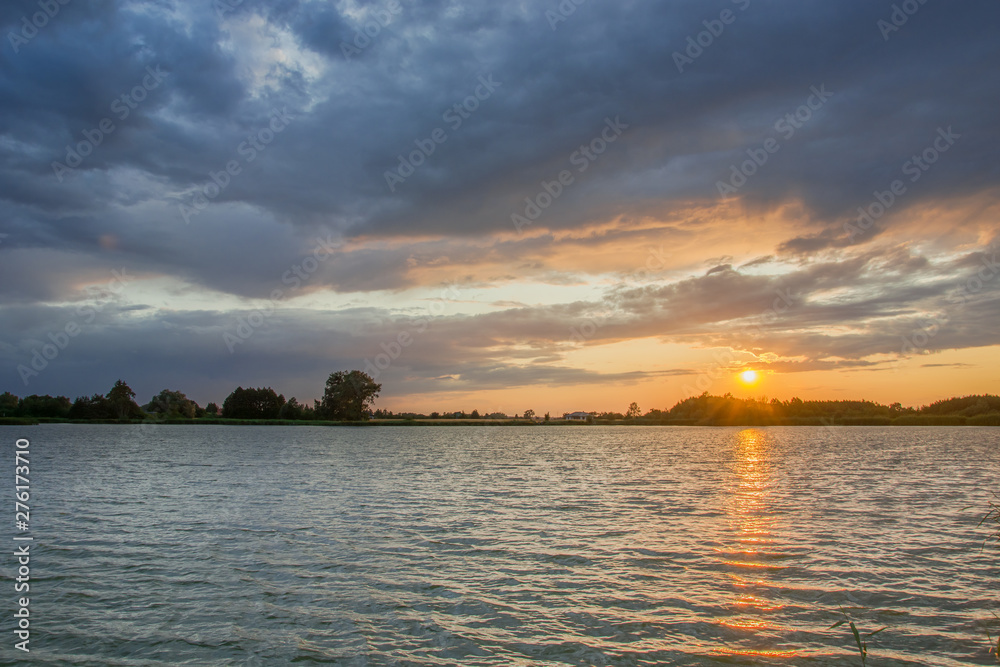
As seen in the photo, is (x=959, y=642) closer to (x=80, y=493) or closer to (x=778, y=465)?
(x=80, y=493)

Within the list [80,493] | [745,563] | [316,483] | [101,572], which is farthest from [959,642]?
[80,493]

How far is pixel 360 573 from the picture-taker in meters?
20.1

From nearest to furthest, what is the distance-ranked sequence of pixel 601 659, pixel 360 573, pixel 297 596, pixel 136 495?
pixel 601 659 → pixel 297 596 → pixel 360 573 → pixel 136 495

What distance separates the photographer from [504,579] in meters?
19.2

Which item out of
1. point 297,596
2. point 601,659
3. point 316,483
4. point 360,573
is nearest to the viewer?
point 601,659

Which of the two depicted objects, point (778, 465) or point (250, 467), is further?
point (778, 465)

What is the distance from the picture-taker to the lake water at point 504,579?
13.7 m

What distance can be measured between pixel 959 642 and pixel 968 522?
20.8 metres

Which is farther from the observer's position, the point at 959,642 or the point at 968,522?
the point at 968,522

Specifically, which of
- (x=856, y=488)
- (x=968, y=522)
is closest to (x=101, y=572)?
(x=968, y=522)

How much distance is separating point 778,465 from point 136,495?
2588 inches

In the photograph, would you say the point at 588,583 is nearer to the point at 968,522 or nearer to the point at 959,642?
the point at 959,642

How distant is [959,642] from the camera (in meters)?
13.9

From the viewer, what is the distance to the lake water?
13.7 metres
